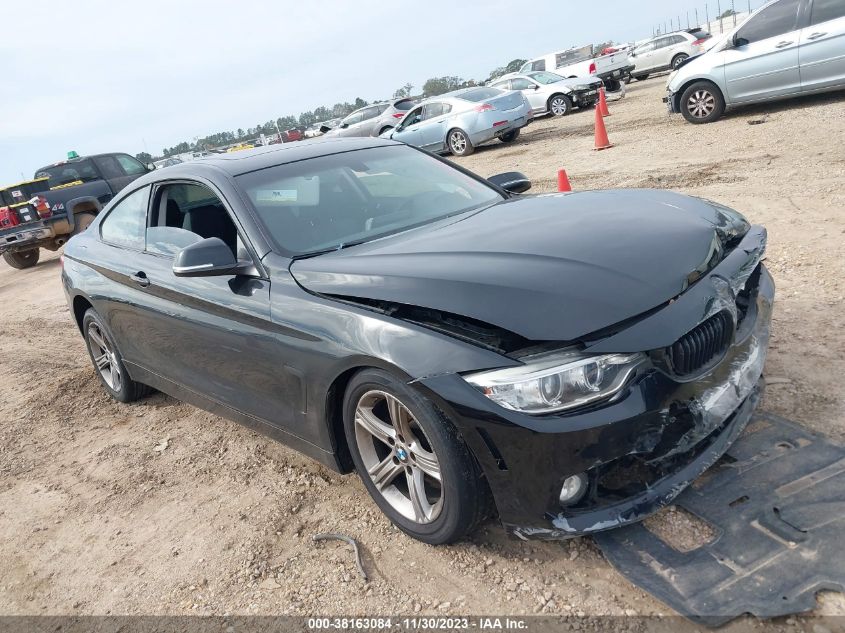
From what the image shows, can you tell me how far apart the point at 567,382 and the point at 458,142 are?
561 inches

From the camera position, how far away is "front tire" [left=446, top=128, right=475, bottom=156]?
15594 millimetres

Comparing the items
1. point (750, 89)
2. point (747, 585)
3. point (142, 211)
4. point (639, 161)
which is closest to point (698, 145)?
point (639, 161)

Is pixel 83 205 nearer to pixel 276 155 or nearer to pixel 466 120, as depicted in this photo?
pixel 466 120

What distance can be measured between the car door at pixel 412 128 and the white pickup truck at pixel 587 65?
8105mm

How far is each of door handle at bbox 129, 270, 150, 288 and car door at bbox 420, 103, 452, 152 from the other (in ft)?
41.0

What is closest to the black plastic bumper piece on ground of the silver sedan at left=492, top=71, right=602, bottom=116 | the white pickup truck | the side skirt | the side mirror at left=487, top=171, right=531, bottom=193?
the side skirt

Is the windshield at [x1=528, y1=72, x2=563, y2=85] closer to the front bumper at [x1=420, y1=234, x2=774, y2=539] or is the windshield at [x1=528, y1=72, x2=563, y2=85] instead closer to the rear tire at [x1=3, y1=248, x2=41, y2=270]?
the rear tire at [x1=3, y1=248, x2=41, y2=270]

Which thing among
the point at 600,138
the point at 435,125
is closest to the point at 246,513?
the point at 600,138

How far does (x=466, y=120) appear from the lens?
1547 centimetres

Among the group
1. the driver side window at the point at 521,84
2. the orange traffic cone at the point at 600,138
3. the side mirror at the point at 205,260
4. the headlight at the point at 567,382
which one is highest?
the driver side window at the point at 521,84

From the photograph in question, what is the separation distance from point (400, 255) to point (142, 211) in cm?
217

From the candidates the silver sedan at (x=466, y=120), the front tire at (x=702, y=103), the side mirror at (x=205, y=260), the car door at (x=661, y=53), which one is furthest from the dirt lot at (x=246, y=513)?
the car door at (x=661, y=53)

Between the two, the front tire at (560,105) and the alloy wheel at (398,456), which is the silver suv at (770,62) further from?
the alloy wheel at (398,456)

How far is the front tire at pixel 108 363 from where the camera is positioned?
484cm
